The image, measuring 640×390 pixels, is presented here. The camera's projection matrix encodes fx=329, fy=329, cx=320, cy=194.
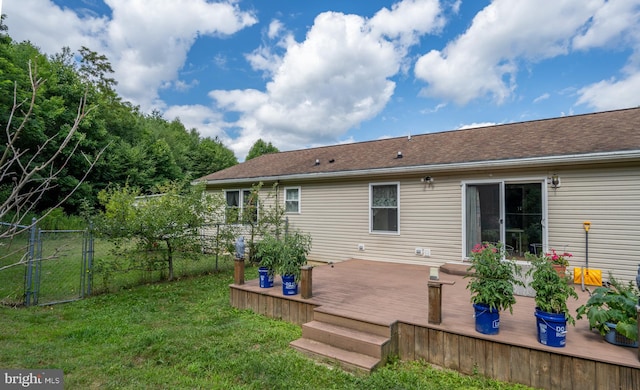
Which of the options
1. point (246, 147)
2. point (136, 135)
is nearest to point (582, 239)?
point (136, 135)

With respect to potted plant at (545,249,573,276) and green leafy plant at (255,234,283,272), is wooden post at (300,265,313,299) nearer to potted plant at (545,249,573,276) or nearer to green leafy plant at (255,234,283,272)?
green leafy plant at (255,234,283,272)

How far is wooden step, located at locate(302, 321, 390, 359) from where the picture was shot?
3523 mm

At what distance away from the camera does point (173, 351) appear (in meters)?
3.69

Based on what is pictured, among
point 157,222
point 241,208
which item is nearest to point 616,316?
point 157,222

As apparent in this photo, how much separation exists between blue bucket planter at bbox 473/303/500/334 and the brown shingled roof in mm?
3871

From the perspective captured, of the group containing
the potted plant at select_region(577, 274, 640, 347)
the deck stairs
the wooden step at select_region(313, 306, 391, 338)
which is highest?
the potted plant at select_region(577, 274, 640, 347)

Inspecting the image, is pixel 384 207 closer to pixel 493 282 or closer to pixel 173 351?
pixel 493 282

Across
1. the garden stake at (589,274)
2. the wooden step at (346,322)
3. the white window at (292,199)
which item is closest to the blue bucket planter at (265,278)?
the wooden step at (346,322)

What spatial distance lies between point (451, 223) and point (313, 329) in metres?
4.21

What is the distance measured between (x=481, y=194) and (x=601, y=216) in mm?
1898

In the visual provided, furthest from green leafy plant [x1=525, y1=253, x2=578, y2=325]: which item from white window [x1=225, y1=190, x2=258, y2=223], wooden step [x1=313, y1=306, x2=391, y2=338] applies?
white window [x1=225, y1=190, x2=258, y2=223]

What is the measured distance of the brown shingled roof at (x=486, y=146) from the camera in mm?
5988

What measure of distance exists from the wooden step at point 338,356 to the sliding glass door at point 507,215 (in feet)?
13.7

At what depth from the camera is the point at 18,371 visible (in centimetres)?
318
